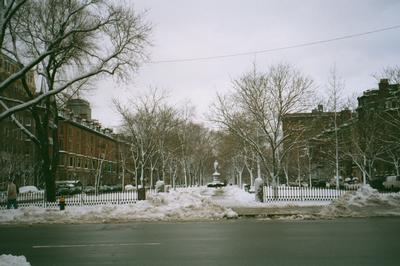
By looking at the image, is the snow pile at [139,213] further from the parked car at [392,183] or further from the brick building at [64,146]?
the parked car at [392,183]

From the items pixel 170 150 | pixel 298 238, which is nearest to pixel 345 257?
pixel 298 238

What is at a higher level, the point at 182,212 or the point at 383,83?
the point at 383,83

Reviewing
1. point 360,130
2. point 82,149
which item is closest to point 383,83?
point 360,130

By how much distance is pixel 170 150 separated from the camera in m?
52.7

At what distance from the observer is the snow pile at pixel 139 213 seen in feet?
62.5

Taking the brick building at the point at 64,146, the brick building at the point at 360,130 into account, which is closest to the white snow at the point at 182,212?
the brick building at the point at 360,130

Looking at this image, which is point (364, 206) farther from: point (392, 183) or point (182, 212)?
point (392, 183)

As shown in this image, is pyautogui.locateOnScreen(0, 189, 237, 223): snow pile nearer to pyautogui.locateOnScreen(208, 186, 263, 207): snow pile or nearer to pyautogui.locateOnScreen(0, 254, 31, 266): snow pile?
pyautogui.locateOnScreen(208, 186, 263, 207): snow pile

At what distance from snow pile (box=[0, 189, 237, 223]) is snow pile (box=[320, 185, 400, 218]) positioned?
16.1ft

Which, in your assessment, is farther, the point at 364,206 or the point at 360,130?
the point at 360,130

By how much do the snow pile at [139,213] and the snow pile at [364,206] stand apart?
4914 mm

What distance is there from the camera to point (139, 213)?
20188 millimetres

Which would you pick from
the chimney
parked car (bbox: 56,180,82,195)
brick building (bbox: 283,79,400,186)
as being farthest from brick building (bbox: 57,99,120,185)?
the chimney

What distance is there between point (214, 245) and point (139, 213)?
9995mm
